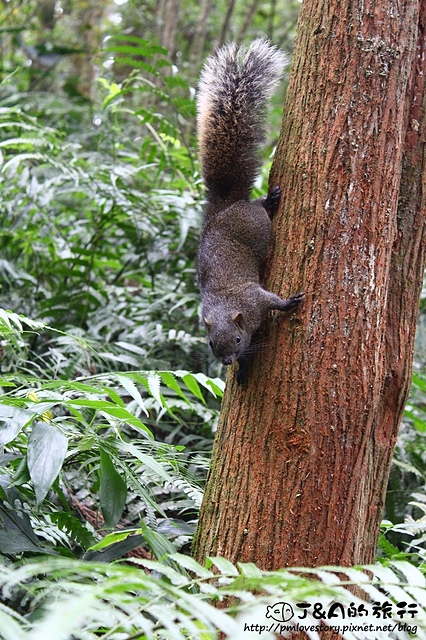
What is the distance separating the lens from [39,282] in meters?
4.91

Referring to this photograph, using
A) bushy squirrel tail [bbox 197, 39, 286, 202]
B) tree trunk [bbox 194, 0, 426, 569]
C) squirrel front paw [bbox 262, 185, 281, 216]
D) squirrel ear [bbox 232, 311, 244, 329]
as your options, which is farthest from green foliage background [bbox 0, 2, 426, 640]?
bushy squirrel tail [bbox 197, 39, 286, 202]

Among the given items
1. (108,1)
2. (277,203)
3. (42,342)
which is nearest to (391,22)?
(277,203)

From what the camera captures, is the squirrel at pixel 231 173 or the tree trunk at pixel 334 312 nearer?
the tree trunk at pixel 334 312

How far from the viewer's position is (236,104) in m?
3.28

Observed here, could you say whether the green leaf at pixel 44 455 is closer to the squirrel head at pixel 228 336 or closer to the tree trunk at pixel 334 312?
the tree trunk at pixel 334 312

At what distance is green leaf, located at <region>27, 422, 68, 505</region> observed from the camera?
1878 mm

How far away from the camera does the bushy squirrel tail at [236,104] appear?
3.28m

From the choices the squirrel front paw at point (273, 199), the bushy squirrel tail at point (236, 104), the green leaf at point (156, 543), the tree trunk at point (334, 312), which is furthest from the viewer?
the bushy squirrel tail at point (236, 104)

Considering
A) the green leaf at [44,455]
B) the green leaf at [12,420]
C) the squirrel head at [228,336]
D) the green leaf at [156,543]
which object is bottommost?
the green leaf at [156,543]

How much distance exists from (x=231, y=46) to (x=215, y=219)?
85 centimetres

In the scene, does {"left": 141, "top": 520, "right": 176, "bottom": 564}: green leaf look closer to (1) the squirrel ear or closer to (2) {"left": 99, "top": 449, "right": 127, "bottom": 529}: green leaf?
(2) {"left": 99, "top": 449, "right": 127, "bottom": 529}: green leaf

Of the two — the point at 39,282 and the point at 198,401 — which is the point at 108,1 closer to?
the point at 39,282

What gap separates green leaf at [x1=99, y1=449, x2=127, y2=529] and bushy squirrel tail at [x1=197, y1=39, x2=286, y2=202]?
178 cm

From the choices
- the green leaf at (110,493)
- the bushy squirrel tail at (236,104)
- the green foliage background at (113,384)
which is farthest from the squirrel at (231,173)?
the green leaf at (110,493)
